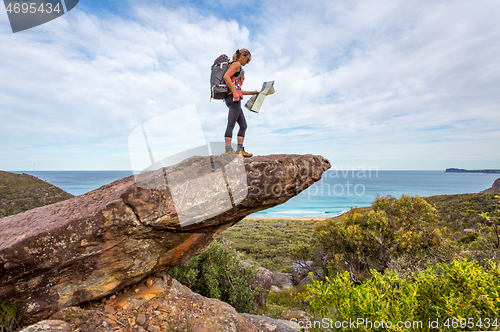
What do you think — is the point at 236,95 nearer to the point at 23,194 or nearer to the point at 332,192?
the point at 23,194

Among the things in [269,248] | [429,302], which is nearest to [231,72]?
[429,302]

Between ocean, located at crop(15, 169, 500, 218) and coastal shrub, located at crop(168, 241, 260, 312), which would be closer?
coastal shrub, located at crop(168, 241, 260, 312)

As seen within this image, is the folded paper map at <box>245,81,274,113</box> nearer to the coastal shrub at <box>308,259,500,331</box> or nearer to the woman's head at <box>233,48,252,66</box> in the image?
the woman's head at <box>233,48,252,66</box>

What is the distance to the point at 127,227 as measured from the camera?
3850 millimetres

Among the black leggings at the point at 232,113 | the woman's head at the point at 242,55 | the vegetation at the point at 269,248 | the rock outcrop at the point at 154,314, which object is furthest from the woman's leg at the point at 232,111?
the vegetation at the point at 269,248

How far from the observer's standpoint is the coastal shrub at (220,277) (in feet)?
22.1

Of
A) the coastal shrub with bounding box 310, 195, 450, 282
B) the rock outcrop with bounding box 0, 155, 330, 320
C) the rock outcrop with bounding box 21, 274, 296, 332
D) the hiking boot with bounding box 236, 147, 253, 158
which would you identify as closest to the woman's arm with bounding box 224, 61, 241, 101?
the hiking boot with bounding box 236, 147, 253, 158

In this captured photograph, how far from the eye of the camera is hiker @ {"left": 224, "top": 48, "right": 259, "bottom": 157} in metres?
4.65

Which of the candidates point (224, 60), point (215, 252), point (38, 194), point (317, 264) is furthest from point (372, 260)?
point (38, 194)

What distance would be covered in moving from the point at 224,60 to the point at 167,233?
12.0 feet

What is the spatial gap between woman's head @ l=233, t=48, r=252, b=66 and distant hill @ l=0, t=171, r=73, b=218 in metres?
22.0

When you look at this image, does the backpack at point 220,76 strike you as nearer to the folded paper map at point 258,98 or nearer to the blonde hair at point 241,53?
the blonde hair at point 241,53

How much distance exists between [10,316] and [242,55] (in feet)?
19.7

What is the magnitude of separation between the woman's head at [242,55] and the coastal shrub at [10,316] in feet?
19.1
